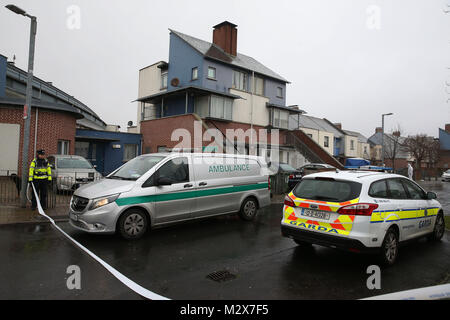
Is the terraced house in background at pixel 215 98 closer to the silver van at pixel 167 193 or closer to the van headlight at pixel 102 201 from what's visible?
the silver van at pixel 167 193

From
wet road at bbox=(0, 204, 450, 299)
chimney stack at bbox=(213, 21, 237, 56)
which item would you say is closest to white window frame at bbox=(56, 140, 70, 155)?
wet road at bbox=(0, 204, 450, 299)

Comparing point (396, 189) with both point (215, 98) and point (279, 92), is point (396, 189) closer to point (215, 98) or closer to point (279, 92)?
point (215, 98)

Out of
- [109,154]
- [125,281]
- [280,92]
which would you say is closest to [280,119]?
[280,92]

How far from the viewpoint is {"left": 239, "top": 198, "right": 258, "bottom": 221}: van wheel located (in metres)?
8.62

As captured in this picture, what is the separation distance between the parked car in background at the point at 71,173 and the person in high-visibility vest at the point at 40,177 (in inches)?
92.2

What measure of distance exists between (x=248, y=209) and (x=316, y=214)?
368cm

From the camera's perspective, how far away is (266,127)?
25.8 metres

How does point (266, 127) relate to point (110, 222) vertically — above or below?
above

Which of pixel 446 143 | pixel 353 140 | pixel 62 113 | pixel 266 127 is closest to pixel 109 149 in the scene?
pixel 62 113

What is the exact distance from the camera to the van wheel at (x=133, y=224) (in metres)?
6.21

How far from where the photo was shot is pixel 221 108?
22.6 m

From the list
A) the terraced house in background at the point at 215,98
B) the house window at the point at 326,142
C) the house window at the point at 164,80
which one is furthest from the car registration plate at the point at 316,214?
the house window at the point at 326,142

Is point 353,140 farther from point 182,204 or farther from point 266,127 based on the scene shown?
point 182,204
